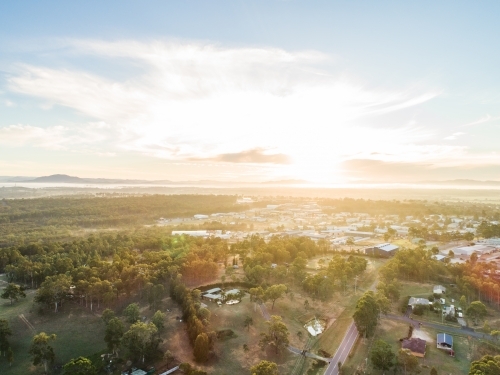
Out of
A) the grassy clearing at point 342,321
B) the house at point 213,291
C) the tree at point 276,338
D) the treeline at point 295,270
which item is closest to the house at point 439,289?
the grassy clearing at point 342,321

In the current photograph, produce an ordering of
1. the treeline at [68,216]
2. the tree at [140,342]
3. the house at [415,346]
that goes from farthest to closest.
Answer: the treeline at [68,216]
the house at [415,346]
the tree at [140,342]

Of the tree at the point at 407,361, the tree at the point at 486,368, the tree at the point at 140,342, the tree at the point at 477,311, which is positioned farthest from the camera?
the tree at the point at 477,311

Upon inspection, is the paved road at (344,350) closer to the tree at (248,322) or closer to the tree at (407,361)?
the tree at (407,361)

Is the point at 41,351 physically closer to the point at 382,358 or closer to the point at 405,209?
the point at 382,358

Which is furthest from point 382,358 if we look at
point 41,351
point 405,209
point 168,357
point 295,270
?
point 405,209

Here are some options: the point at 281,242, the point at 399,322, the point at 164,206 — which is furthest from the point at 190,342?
the point at 164,206

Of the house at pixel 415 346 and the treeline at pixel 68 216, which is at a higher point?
the treeline at pixel 68 216

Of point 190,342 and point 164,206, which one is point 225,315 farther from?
point 164,206
